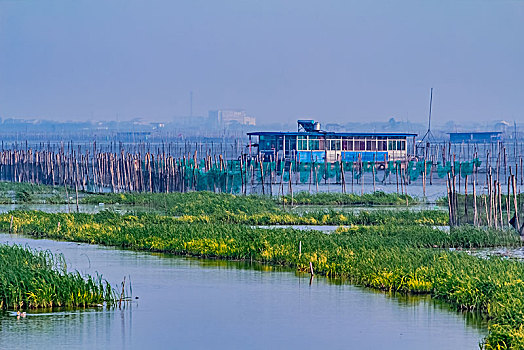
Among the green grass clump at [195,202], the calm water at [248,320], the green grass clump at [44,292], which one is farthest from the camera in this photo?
the green grass clump at [195,202]

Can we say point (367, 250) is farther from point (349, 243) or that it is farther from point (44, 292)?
point (44, 292)

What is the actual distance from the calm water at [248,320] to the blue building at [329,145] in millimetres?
46370

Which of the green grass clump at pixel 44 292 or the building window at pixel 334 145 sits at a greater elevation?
the building window at pixel 334 145

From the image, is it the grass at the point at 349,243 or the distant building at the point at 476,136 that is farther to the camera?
the distant building at the point at 476,136

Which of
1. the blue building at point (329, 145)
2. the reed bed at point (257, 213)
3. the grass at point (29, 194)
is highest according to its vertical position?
the blue building at point (329, 145)

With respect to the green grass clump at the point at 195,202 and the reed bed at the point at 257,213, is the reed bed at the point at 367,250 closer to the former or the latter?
the reed bed at the point at 257,213

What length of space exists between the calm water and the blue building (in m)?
46.4

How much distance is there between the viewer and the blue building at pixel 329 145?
69.4m

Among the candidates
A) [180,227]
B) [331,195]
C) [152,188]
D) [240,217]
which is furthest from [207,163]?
[180,227]

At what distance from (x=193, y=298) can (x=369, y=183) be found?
59.9 metres

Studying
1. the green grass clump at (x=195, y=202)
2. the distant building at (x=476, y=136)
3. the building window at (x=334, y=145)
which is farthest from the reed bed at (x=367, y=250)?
the distant building at (x=476, y=136)

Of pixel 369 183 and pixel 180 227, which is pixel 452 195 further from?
pixel 369 183

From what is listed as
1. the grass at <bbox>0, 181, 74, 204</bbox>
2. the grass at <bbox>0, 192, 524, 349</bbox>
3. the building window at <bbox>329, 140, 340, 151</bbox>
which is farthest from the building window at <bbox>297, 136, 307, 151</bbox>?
the grass at <bbox>0, 192, 524, 349</bbox>

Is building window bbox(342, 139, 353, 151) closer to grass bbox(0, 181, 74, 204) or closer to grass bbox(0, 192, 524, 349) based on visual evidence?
grass bbox(0, 181, 74, 204)
